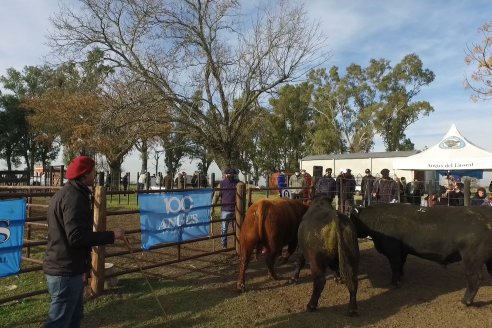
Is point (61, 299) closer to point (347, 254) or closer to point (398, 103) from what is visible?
point (347, 254)

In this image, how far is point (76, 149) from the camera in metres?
32.2

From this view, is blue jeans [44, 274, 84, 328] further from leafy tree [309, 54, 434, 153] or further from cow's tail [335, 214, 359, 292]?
leafy tree [309, 54, 434, 153]

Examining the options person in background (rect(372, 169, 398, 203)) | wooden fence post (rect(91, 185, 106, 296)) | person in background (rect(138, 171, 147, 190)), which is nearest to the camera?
wooden fence post (rect(91, 185, 106, 296))

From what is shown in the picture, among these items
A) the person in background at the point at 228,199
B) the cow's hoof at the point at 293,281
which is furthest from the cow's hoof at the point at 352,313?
the person in background at the point at 228,199

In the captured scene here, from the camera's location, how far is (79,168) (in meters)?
3.46

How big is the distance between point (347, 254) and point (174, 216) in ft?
8.78

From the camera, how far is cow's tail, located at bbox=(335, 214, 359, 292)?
491cm

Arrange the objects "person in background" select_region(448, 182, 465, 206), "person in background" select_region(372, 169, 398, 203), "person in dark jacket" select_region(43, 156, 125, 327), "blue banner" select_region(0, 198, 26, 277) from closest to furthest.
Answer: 1. "person in dark jacket" select_region(43, 156, 125, 327)
2. "blue banner" select_region(0, 198, 26, 277)
3. "person in background" select_region(448, 182, 465, 206)
4. "person in background" select_region(372, 169, 398, 203)

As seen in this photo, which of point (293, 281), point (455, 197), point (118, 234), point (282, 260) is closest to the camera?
point (118, 234)

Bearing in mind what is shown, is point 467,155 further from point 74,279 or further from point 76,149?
point 76,149

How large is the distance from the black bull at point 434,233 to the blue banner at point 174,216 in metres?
2.36

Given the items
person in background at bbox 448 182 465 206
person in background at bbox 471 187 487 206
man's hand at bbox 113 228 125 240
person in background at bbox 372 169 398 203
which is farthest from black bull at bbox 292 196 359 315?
person in background at bbox 372 169 398 203

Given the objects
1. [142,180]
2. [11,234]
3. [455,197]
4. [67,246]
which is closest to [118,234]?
[67,246]

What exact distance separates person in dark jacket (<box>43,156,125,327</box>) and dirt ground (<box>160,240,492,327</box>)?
78.5 inches
